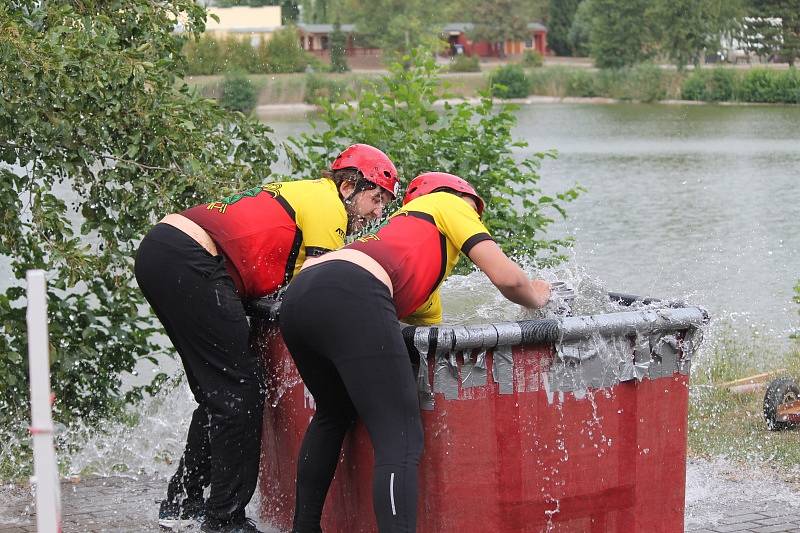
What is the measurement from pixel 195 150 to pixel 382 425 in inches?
118

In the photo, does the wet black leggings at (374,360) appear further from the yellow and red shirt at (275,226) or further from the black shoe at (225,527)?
the black shoe at (225,527)

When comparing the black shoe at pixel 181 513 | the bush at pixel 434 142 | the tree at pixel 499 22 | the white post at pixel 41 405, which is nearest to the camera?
the white post at pixel 41 405

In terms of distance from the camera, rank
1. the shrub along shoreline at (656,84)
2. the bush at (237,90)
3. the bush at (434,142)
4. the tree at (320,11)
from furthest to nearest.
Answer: the tree at (320,11)
the shrub along shoreline at (656,84)
the bush at (237,90)
the bush at (434,142)

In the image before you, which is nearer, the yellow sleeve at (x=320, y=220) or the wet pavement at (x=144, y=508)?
the yellow sleeve at (x=320, y=220)

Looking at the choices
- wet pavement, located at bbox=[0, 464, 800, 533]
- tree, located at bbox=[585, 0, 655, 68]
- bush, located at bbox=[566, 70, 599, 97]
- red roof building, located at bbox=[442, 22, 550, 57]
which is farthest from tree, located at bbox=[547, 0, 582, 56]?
wet pavement, located at bbox=[0, 464, 800, 533]

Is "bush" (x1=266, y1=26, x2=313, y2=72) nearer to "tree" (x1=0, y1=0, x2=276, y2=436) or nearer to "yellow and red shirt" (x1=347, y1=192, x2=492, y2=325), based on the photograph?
"tree" (x1=0, y1=0, x2=276, y2=436)

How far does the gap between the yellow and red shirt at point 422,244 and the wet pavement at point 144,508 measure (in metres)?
1.49

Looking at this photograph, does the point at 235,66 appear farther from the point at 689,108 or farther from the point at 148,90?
the point at 689,108

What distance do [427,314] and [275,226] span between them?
0.66m

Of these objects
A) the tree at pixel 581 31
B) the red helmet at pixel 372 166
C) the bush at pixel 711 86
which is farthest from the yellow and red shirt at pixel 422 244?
the tree at pixel 581 31

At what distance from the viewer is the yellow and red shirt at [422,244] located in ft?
14.1

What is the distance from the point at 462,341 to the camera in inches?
164

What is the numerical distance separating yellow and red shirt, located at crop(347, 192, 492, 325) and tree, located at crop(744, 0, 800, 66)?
45374 mm

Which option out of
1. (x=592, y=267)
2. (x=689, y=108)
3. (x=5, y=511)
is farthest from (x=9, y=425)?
(x=689, y=108)
